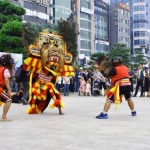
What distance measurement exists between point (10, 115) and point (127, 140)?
4.24 meters

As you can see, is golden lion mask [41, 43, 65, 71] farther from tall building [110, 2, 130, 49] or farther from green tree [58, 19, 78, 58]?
tall building [110, 2, 130, 49]

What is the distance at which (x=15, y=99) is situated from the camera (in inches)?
497

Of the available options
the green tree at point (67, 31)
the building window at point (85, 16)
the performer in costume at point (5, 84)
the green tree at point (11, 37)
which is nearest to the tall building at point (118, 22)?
the building window at point (85, 16)

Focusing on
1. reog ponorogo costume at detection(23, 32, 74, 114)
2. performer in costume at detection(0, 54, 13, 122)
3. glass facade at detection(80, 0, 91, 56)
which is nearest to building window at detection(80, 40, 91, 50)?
glass facade at detection(80, 0, 91, 56)

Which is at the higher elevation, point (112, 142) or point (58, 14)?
point (58, 14)

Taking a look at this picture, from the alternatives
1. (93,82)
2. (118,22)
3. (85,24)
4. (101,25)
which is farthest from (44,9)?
(93,82)

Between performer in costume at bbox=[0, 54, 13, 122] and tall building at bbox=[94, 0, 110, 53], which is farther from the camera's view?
tall building at bbox=[94, 0, 110, 53]

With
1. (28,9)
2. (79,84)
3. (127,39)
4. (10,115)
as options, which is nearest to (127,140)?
(10,115)

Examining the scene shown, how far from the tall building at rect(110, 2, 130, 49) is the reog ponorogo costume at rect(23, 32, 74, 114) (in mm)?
79267

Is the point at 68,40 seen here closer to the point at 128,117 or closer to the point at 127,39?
the point at 128,117

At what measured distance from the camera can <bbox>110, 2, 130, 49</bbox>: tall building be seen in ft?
289

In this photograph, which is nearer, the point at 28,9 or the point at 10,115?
the point at 10,115

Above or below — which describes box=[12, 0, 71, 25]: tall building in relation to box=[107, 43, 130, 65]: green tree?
above

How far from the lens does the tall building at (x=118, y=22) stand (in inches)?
3462
